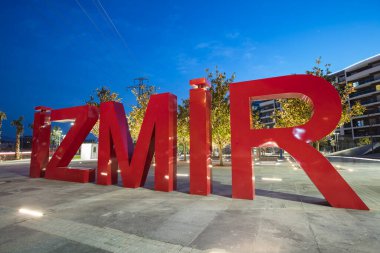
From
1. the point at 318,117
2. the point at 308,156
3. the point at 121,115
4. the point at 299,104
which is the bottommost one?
the point at 308,156

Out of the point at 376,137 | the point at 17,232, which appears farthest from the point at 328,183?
the point at 376,137

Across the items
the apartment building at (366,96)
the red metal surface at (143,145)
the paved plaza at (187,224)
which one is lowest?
the paved plaza at (187,224)

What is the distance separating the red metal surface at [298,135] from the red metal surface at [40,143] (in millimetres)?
12079

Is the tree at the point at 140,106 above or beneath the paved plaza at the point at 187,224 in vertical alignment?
above

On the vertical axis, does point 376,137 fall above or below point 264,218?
above

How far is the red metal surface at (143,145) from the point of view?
9188 millimetres

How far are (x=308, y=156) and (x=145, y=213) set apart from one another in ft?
17.1

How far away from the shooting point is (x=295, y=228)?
15.6 ft

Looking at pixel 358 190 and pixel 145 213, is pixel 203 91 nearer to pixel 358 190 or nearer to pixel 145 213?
pixel 145 213

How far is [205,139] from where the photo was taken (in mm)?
8477

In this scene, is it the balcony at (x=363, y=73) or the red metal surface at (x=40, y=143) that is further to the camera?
the balcony at (x=363, y=73)

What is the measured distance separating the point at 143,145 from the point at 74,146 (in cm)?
522

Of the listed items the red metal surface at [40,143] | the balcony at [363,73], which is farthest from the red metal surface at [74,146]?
the balcony at [363,73]

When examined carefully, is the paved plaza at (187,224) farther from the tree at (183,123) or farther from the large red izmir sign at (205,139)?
the tree at (183,123)
